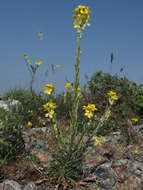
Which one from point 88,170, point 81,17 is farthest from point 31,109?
point 81,17

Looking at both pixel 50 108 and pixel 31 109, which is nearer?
pixel 50 108

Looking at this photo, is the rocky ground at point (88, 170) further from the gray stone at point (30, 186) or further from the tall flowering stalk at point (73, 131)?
Result: the tall flowering stalk at point (73, 131)

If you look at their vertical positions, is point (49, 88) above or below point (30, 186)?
above

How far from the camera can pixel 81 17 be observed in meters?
2.79

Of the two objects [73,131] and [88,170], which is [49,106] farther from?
[88,170]

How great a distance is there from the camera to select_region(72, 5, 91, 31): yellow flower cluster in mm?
2756

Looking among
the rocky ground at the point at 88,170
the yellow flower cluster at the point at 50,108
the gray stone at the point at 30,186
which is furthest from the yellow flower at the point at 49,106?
the gray stone at the point at 30,186

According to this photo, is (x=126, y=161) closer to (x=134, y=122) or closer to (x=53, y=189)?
(x=53, y=189)

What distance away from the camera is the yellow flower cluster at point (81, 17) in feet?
9.04

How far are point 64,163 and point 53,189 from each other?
1.22 ft

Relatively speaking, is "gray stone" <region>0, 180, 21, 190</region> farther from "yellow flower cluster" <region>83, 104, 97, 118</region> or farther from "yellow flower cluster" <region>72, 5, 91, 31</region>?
"yellow flower cluster" <region>72, 5, 91, 31</region>

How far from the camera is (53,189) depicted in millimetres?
3094

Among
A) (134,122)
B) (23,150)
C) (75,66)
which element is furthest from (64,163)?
(134,122)

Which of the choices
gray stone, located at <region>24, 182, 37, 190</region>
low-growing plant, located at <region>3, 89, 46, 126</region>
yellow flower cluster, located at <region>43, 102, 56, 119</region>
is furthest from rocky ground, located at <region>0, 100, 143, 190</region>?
low-growing plant, located at <region>3, 89, 46, 126</region>
